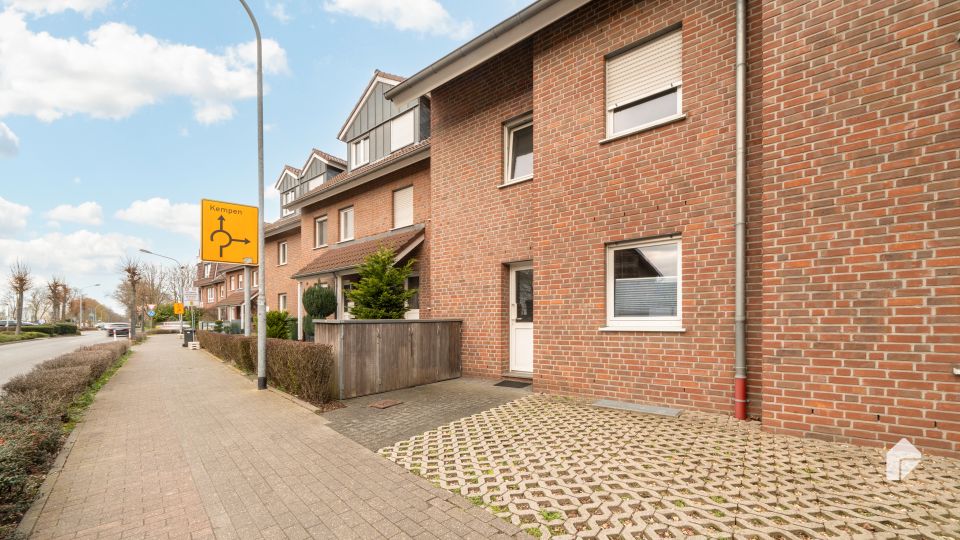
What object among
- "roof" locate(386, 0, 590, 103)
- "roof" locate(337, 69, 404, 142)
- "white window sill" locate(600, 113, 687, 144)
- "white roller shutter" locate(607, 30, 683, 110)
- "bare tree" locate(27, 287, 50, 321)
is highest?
"roof" locate(337, 69, 404, 142)

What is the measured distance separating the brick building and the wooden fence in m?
0.58

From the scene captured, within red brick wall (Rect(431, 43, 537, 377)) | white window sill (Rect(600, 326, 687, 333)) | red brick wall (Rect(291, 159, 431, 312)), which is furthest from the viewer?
red brick wall (Rect(291, 159, 431, 312))

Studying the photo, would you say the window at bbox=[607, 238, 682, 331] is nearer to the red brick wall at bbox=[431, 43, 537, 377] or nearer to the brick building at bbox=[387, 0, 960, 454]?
the brick building at bbox=[387, 0, 960, 454]

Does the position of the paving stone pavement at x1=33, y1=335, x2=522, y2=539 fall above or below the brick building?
below

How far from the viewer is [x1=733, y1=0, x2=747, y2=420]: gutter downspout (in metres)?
5.09

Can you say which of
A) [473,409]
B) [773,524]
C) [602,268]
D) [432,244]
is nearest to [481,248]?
[432,244]

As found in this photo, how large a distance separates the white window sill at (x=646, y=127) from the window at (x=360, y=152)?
37.4ft

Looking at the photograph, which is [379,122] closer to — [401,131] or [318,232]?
[401,131]

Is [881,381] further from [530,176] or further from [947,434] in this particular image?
[530,176]

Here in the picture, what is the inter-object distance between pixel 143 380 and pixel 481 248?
9077 mm

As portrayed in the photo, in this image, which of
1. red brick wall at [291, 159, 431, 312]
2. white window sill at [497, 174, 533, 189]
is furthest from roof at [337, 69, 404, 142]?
white window sill at [497, 174, 533, 189]

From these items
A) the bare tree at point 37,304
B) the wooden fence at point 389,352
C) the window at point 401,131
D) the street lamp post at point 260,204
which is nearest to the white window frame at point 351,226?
the window at point 401,131

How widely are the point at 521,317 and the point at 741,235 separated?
4316 millimetres

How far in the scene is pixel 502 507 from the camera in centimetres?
318
